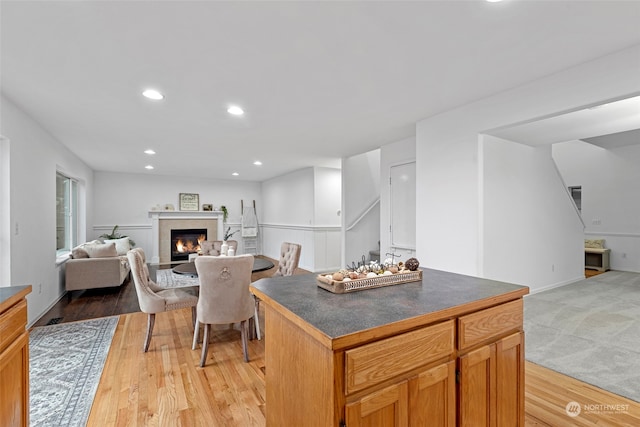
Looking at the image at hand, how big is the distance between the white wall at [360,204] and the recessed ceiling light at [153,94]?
3.78 meters

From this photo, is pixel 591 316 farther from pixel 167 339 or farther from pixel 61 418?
pixel 61 418

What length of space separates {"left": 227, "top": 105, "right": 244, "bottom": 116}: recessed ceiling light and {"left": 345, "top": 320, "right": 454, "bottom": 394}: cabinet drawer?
2920 millimetres

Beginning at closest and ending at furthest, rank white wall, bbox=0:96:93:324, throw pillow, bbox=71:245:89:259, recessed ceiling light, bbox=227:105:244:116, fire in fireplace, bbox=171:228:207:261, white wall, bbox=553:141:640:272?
1. white wall, bbox=0:96:93:324
2. recessed ceiling light, bbox=227:105:244:116
3. throw pillow, bbox=71:245:89:259
4. white wall, bbox=553:141:640:272
5. fire in fireplace, bbox=171:228:207:261

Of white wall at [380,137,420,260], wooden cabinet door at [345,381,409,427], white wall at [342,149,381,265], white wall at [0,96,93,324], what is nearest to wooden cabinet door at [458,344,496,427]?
wooden cabinet door at [345,381,409,427]

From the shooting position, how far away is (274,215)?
29.3ft

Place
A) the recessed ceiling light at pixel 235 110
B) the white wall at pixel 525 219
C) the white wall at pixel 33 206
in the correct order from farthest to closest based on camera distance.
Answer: the white wall at pixel 525 219 → the recessed ceiling light at pixel 235 110 → the white wall at pixel 33 206

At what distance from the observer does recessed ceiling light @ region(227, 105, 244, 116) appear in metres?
3.26

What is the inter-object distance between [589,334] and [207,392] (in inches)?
143

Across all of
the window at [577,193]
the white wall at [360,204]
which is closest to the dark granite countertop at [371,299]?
Answer: the white wall at [360,204]

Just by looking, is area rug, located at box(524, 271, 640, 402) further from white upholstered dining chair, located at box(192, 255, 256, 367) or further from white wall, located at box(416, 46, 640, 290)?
white upholstered dining chair, located at box(192, 255, 256, 367)

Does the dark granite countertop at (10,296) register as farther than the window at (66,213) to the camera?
No

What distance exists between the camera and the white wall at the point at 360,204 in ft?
20.3

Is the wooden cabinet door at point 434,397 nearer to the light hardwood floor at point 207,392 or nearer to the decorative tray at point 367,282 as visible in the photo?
the decorative tray at point 367,282

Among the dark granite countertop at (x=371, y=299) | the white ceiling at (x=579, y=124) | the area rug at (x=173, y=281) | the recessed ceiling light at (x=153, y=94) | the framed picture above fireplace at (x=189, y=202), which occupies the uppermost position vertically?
the recessed ceiling light at (x=153, y=94)
